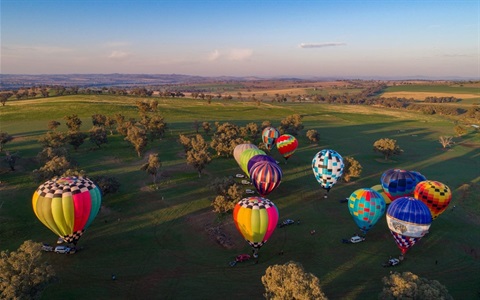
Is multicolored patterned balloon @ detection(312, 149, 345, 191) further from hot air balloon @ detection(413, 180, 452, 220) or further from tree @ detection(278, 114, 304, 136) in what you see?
tree @ detection(278, 114, 304, 136)

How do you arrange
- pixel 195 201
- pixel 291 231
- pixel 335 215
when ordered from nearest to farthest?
Result: pixel 291 231, pixel 335 215, pixel 195 201

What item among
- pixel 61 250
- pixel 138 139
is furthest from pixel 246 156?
pixel 61 250

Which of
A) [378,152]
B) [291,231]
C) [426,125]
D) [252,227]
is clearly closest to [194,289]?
[252,227]

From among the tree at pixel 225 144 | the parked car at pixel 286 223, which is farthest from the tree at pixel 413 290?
the tree at pixel 225 144

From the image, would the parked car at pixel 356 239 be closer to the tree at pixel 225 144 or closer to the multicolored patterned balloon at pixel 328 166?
the multicolored patterned balloon at pixel 328 166

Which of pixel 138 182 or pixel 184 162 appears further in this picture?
pixel 184 162

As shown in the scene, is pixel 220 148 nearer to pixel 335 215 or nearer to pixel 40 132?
pixel 335 215

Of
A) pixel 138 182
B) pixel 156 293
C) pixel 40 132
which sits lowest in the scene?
pixel 156 293

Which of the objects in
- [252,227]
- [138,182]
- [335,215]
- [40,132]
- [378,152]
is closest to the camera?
[252,227]

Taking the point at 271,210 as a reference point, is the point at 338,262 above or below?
below
